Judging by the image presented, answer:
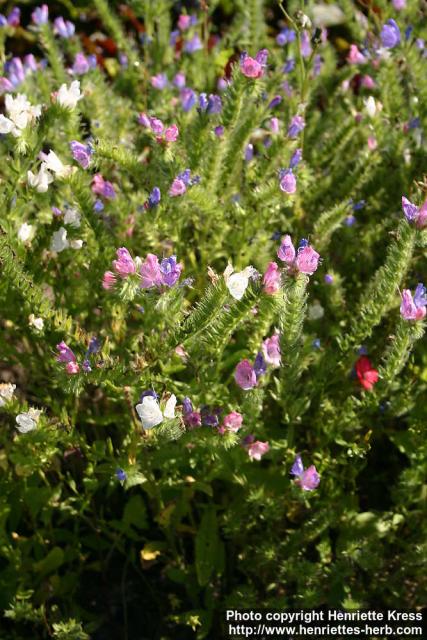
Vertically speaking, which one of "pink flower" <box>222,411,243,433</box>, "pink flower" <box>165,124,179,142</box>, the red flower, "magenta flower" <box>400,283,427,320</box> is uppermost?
"pink flower" <box>165,124,179,142</box>

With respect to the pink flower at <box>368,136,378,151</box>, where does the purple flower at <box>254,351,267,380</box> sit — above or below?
below

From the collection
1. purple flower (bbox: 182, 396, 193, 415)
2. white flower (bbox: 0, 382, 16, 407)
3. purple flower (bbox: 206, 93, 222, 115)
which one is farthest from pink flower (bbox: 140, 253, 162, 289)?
purple flower (bbox: 206, 93, 222, 115)

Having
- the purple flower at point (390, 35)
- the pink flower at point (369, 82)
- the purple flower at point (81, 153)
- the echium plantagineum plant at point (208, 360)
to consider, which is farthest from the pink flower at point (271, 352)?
the pink flower at point (369, 82)

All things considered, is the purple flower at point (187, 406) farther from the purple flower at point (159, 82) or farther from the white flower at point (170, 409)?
the purple flower at point (159, 82)

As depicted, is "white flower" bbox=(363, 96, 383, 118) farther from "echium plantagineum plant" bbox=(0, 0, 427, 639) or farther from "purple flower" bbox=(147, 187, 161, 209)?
"purple flower" bbox=(147, 187, 161, 209)

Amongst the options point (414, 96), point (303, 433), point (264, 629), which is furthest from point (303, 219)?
point (264, 629)

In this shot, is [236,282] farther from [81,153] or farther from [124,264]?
[81,153]
